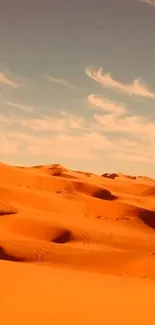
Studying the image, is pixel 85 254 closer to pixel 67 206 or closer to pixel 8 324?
pixel 8 324

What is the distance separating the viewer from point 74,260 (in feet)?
28.7

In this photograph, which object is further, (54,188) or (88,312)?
(54,188)

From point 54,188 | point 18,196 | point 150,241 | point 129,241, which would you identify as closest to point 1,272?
point 129,241

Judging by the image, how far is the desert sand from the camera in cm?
507

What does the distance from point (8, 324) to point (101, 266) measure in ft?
14.1

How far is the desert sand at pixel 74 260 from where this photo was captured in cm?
507

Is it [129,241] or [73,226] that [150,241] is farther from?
[73,226]

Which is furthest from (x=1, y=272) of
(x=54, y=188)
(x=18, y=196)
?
(x=54, y=188)

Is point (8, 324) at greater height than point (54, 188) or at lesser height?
lesser

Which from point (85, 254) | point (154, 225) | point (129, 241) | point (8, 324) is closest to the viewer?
point (8, 324)

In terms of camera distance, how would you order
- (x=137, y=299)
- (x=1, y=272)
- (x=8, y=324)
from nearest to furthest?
(x=8, y=324), (x=137, y=299), (x=1, y=272)

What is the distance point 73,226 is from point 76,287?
285 inches

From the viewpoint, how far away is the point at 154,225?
51.8ft

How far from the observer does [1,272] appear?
6621 millimetres
